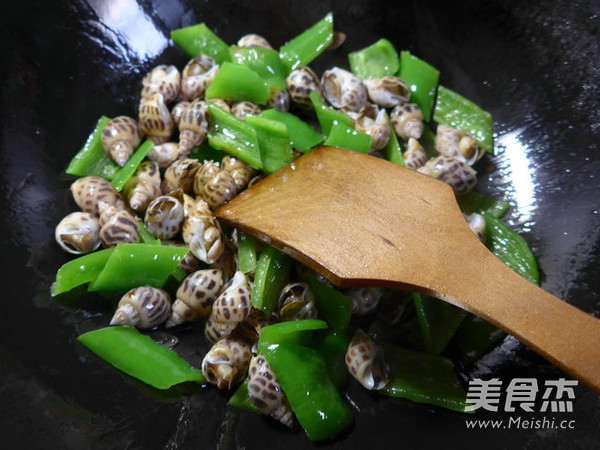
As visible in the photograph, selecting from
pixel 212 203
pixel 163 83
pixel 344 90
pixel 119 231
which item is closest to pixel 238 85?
pixel 163 83

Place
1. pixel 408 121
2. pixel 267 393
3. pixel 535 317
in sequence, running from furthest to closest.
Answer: pixel 408 121
pixel 267 393
pixel 535 317

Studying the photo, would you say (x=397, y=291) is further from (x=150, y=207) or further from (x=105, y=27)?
(x=105, y=27)

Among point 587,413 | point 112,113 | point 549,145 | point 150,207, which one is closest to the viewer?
point 587,413

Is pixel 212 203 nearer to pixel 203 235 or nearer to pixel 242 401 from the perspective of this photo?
pixel 203 235

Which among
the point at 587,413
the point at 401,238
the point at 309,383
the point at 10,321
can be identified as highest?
the point at 10,321

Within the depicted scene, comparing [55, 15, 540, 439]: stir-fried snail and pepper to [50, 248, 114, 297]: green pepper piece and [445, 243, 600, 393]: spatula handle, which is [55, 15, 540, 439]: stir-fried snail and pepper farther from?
[445, 243, 600, 393]: spatula handle

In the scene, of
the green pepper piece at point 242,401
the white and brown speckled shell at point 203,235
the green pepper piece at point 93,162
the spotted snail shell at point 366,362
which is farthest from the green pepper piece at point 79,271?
the spotted snail shell at point 366,362

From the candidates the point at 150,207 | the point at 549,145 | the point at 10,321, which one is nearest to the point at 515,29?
the point at 549,145

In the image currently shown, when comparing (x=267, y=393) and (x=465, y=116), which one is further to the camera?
(x=465, y=116)
